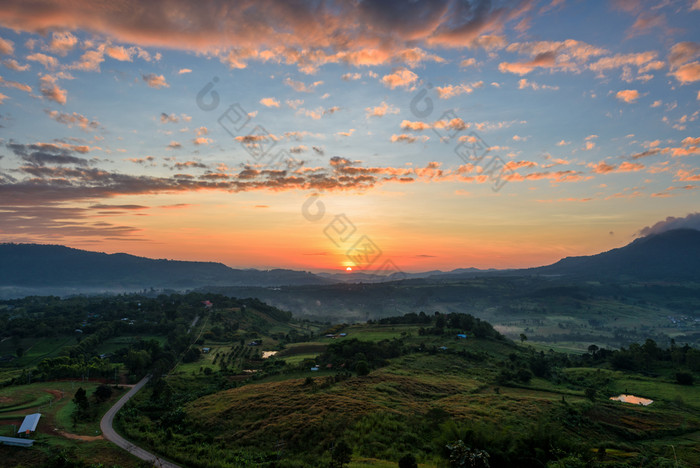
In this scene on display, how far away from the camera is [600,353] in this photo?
12356 centimetres

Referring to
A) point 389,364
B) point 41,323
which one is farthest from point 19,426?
point 41,323

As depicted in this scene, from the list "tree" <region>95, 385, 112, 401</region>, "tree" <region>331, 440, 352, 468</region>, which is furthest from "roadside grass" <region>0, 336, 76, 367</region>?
"tree" <region>331, 440, 352, 468</region>

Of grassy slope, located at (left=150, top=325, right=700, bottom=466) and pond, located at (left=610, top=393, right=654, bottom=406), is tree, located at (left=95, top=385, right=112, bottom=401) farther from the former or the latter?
pond, located at (left=610, top=393, right=654, bottom=406)

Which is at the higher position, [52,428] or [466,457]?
[466,457]

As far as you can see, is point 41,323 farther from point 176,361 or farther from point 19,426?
point 19,426

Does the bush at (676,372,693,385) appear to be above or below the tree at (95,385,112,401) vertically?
below

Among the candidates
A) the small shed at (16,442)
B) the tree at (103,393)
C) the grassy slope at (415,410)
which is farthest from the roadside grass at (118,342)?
the small shed at (16,442)

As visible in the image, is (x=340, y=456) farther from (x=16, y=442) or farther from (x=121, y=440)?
(x=16, y=442)

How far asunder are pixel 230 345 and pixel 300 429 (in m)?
116

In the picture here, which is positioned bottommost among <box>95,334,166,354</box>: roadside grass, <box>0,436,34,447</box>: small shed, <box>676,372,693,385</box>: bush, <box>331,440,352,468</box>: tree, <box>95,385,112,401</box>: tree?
<box>95,334,166,354</box>: roadside grass

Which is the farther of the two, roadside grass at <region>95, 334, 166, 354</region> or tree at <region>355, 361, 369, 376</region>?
roadside grass at <region>95, 334, 166, 354</region>

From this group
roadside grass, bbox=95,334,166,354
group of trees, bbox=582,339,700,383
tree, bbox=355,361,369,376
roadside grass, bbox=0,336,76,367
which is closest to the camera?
tree, bbox=355,361,369,376

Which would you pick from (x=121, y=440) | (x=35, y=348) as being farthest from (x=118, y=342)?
(x=121, y=440)

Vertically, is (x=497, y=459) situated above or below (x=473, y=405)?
above
